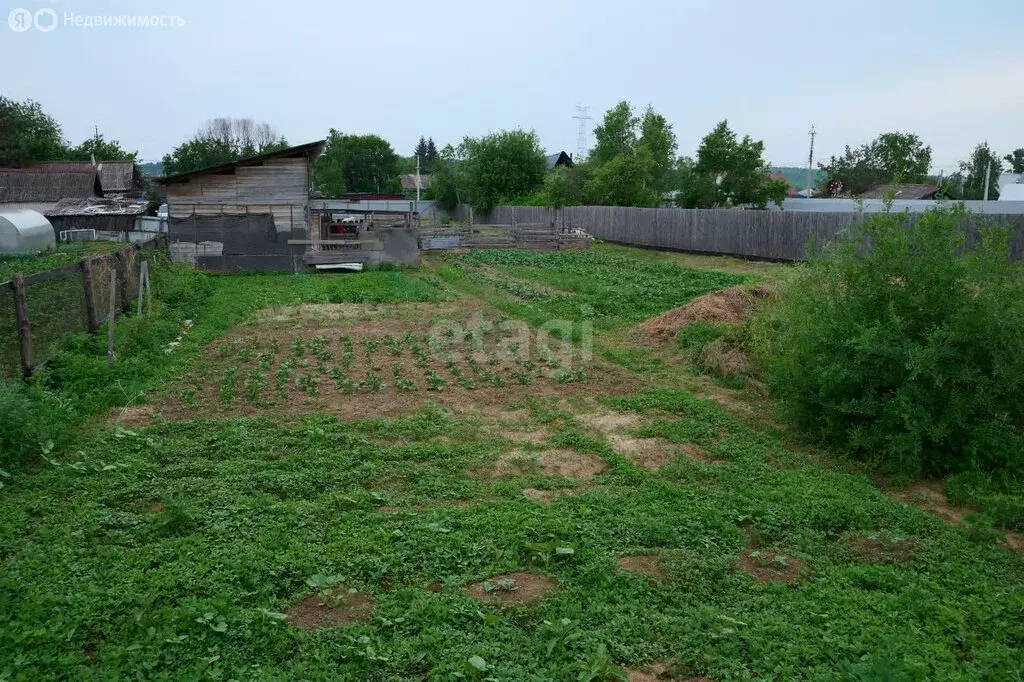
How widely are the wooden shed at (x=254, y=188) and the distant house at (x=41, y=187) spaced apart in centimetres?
2141

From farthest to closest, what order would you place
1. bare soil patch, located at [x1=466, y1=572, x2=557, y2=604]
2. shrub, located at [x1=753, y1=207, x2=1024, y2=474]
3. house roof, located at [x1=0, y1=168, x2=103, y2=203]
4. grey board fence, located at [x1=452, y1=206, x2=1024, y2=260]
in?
house roof, located at [x1=0, y1=168, x2=103, y2=203] < grey board fence, located at [x1=452, y1=206, x2=1024, y2=260] < shrub, located at [x1=753, y1=207, x2=1024, y2=474] < bare soil patch, located at [x1=466, y1=572, x2=557, y2=604]

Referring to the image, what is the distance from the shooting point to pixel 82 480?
6512mm

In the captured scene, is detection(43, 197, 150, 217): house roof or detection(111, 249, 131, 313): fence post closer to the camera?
detection(111, 249, 131, 313): fence post

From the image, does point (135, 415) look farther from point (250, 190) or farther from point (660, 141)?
point (660, 141)

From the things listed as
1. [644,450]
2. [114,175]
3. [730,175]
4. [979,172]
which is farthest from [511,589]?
[979,172]

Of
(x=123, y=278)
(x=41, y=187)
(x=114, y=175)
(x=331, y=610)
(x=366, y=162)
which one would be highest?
(x=366, y=162)

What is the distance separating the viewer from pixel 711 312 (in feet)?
42.9

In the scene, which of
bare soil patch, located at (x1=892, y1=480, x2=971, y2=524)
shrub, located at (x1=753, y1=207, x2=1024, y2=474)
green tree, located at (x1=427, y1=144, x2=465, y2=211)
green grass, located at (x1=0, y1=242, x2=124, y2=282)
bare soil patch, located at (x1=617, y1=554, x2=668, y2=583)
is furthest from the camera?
green tree, located at (x1=427, y1=144, x2=465, y2=211)

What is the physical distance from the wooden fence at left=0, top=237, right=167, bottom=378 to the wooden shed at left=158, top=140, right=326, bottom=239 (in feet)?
43.1

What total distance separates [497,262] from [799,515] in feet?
75.0

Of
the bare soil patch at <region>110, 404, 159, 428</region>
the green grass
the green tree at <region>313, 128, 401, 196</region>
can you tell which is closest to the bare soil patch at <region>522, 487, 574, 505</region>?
the bare soil patch at <region>110, 404, 159, 428</region>

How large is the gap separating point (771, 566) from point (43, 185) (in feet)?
165

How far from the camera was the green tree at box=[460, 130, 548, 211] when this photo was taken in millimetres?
52562

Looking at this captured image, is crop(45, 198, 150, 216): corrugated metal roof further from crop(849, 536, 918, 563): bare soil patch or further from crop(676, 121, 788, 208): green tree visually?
crop(849, 536, 918, 563): bare soil patch
